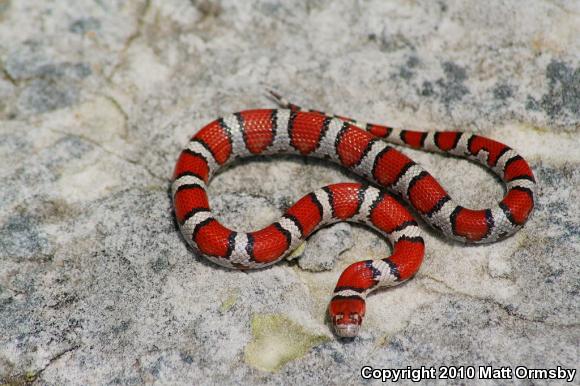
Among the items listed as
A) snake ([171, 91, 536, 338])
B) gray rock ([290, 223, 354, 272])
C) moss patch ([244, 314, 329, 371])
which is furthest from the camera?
gray rock ([290, 223, 354, 272])

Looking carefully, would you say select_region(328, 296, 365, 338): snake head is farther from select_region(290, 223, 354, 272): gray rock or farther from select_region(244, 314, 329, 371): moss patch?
select_region(290, 223, 354, 272): gray rock

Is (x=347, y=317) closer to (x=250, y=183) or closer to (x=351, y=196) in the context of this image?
(x=351, y=196)

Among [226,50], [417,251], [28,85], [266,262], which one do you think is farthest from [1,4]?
[417,251]

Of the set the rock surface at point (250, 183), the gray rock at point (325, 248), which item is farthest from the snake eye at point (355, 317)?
the gray rock at point (325, 248)

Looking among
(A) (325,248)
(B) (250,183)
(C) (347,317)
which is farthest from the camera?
(B) (250,183)

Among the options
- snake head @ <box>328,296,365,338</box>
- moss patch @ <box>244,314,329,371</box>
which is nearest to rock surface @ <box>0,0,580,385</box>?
moss patch @ <box>244,314,329,371</box>

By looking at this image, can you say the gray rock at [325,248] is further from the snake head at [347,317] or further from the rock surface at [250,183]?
the snake head at [347,317]

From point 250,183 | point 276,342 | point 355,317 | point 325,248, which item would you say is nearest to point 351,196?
point 325,248
